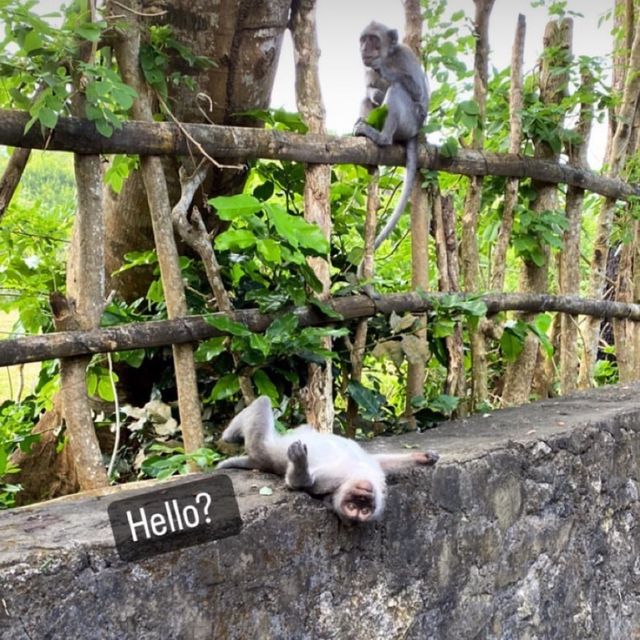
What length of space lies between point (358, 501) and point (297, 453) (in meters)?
0.23

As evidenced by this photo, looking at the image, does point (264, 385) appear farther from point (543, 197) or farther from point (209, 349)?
point (543, 197)

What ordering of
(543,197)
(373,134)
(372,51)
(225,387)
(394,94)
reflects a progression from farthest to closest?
(372,51) → (543,197) → (394,94) → (373,134) → (225,387)

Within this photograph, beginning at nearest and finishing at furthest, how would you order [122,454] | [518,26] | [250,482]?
[250,482] → [122,454] → [518,26]

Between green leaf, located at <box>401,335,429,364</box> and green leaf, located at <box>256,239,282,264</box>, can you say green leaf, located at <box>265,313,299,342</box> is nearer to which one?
green leaf, located at <box>256,239,282,264</box>

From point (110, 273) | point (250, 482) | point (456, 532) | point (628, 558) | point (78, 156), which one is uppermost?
point (78, 156)

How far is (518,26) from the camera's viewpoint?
14.3 ft

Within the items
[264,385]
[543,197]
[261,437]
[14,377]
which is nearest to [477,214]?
[543,197]

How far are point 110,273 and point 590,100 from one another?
9.36ft

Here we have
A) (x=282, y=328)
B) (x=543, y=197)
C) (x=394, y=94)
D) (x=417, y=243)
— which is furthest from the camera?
(x=543, y=197)

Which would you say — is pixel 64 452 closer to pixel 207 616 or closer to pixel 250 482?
pixel 250 482

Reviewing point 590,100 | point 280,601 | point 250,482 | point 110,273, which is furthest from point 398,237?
point 280,601

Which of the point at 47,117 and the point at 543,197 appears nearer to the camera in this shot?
the point at 47,117

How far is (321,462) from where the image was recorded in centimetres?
254

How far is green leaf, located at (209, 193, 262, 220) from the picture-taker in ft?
9.02
